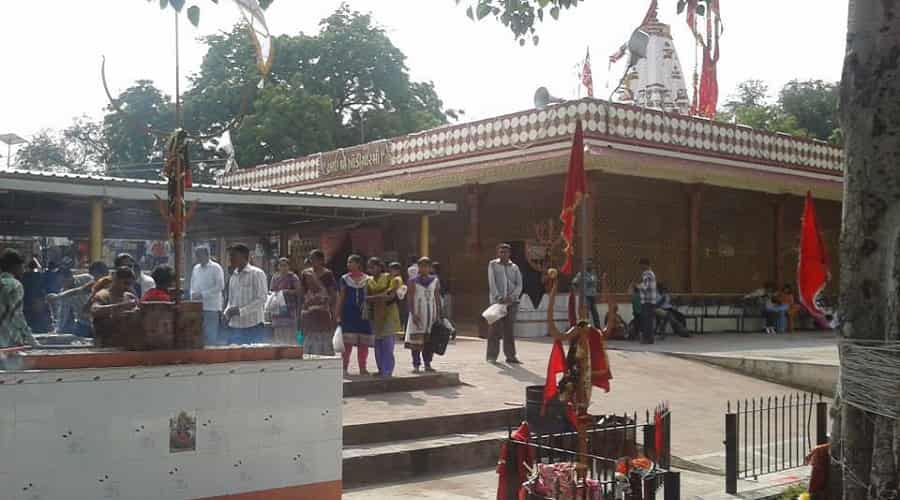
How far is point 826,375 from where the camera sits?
12.6m

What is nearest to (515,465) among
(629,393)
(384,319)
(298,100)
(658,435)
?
(658,435)

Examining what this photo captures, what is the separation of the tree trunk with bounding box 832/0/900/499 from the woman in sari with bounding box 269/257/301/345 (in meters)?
7.10

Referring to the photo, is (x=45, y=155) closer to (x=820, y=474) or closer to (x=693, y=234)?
(x=693, y=234)

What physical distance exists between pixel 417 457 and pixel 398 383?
7.83 ft

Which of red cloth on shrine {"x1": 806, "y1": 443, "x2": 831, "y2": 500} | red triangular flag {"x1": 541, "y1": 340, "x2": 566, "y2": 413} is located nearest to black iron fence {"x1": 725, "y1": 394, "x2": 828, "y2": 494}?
red cloth on shrine {"x1": 806, "y1": 443, "x2": 831, "y2": 500}

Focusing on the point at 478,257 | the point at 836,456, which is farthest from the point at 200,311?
the point at 478,257

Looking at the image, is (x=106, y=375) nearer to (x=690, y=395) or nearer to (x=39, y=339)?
(x=39, y=339)

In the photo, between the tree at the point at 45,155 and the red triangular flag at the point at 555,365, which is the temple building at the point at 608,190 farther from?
the tree at the point at 45,155

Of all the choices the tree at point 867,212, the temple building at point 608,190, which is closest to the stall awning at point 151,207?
the temple building at point 608,190

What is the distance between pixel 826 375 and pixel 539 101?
751 centimetres

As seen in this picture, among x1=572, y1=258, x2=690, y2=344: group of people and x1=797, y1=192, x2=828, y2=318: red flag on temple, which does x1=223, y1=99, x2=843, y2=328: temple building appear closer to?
x1=572, y1=258, x2=690, y2=344: group of people

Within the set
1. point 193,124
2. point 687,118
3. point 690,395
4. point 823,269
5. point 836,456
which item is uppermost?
point 193,124

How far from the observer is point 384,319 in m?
10.5

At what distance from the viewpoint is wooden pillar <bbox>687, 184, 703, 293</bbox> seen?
19375 mm
